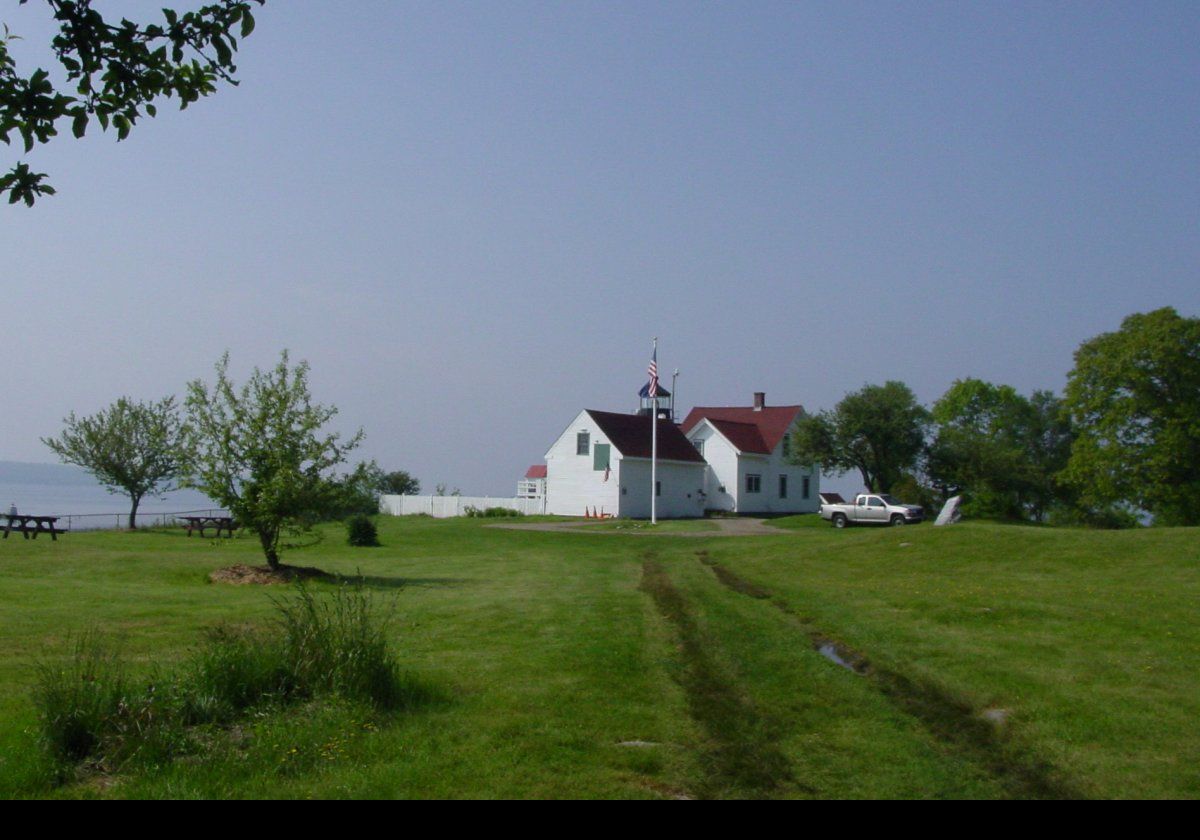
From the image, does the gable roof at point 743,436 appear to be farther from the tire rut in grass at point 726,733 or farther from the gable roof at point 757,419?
the tire rut in grass at point 726,733

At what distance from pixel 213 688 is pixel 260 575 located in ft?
44.4

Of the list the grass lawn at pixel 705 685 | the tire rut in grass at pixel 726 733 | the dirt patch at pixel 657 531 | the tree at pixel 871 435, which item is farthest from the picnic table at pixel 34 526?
the tree at pixel 871 435

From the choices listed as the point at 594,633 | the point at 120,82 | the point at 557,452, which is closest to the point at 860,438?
the point at 557,452

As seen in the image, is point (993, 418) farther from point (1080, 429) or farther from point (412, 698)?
point (412, 698)

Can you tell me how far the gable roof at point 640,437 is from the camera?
57562 millimetres

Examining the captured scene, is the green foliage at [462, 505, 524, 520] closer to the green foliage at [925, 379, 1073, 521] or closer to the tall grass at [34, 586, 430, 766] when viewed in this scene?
the green foliage at [925, 379, 1073, 521]

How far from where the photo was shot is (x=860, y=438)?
2168 inches

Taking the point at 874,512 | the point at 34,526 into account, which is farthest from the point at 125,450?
the point at 874,512

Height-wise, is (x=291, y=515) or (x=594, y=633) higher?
(x=291, y=515)

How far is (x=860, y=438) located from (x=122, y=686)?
50.0 metres

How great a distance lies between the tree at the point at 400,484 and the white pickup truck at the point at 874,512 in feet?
109

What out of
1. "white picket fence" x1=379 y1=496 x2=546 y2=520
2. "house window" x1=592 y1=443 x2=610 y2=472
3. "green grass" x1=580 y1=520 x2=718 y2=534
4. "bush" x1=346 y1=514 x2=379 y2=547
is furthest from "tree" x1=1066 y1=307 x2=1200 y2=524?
"bush" x1=346 y1=514 x2=379 y2=547

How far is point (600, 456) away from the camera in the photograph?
57406mm

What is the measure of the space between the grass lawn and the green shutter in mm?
33726
